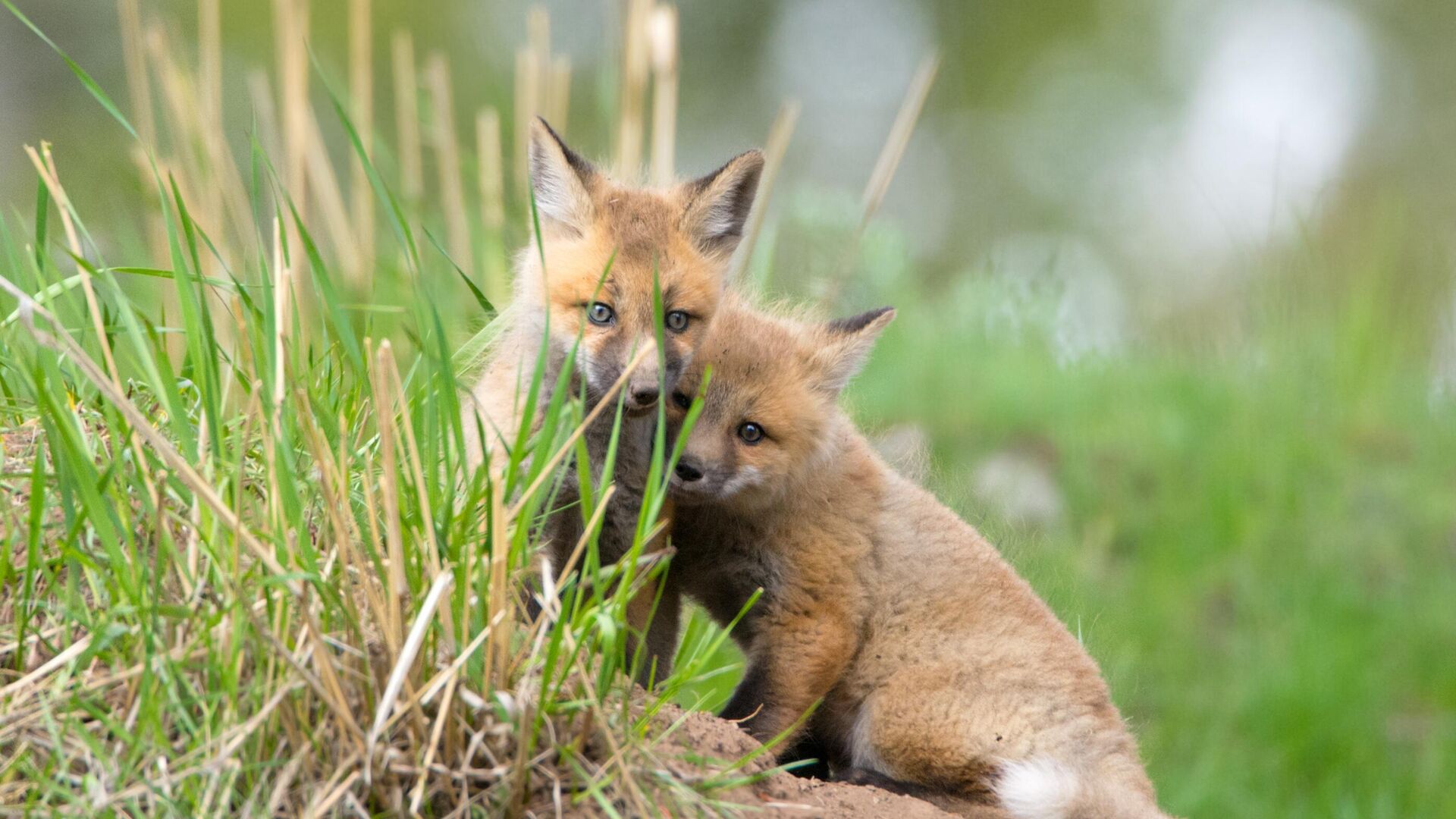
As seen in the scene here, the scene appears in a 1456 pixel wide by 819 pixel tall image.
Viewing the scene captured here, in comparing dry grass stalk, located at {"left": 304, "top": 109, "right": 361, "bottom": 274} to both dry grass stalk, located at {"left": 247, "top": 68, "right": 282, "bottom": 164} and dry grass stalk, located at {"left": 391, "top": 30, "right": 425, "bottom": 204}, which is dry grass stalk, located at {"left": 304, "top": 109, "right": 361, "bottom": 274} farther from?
dry grass stalk, located at {"left": 391, "top": 30, "right": 425, "bottom": 204}

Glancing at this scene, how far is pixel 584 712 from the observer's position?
2176 mm

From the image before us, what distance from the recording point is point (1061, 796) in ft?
10.3

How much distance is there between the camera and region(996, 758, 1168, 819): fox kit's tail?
3.13 m

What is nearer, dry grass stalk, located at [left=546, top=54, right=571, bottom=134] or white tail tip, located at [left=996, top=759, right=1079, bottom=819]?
white tail tip, located at [left=996, top=759, right=1079, bottom=819]

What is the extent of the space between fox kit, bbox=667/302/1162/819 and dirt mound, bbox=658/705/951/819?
2.00 ft

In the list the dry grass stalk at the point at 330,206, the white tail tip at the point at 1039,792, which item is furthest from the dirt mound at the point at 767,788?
the dry grass stalk at the point at 330,206

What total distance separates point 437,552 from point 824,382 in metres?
2.01

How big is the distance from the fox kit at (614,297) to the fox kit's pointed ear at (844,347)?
39 centimetres

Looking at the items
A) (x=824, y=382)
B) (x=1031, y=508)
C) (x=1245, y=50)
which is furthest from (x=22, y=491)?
(x=1245, y=50)

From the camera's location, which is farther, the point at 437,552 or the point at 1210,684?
the point at 1210,684

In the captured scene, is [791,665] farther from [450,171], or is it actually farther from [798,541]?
[450,171]

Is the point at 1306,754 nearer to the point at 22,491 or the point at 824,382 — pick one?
the point at 824,382

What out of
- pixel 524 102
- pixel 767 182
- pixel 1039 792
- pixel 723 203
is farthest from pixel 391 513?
pixel 524 102

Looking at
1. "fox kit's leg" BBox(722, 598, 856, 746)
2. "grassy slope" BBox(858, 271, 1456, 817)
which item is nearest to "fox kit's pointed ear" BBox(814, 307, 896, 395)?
"fox kit's leg" BBox(722, 598, 856, 746)
